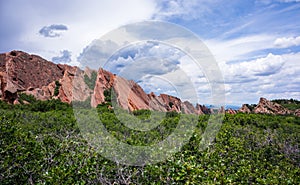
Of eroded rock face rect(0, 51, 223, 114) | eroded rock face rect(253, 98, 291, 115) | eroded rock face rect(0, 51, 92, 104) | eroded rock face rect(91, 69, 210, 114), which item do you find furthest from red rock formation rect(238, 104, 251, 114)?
eroded rock face rect(0, 51, 92, 104)

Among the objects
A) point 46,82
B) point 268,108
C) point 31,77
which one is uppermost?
point 31,77

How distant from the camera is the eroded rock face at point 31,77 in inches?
1714

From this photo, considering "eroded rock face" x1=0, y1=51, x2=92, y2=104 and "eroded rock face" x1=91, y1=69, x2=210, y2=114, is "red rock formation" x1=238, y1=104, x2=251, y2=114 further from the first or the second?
"eroded rock face" x1=0, y1=51, x2=92, y2=104

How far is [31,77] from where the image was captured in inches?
2131

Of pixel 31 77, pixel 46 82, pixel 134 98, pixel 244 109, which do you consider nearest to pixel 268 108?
pixel 244 109

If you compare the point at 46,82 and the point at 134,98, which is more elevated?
the point at 46,82

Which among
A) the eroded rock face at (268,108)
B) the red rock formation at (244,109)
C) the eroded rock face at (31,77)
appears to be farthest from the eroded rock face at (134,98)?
the eroded rock face at (268,108)

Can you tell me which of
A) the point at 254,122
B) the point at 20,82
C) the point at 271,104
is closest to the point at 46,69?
the point at 20,82

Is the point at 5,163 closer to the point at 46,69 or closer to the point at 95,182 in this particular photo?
the point at 95,182

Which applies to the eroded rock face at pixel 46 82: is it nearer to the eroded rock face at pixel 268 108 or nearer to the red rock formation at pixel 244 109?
the red rock formation at pixel 244 109

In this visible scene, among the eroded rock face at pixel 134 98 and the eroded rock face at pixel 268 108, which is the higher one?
the eroded rock face at pixel 134 98

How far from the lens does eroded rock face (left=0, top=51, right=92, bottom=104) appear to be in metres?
43.5

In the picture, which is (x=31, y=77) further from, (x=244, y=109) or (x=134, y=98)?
(x=244, y=109)

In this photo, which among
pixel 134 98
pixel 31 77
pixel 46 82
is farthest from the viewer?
pixel 46 82
